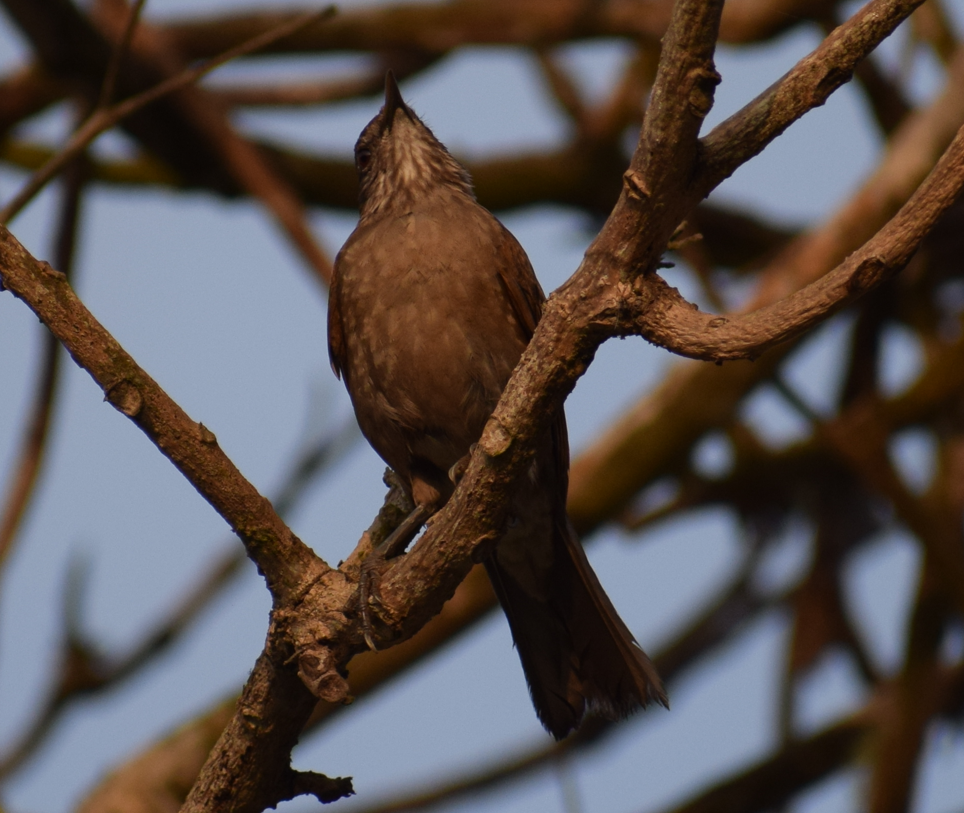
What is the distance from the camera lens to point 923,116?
6926mm

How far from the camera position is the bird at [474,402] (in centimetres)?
452

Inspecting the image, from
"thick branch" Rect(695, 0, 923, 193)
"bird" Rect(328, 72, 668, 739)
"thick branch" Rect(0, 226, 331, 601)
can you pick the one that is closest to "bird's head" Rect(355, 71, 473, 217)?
"bird" Rect(328, 72, 668, 739)

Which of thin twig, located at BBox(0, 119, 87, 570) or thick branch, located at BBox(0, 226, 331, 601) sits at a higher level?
thin twig, located at BBox(0, 119, 87, 570)

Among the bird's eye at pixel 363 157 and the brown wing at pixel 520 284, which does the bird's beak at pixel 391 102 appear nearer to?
the bird's eye at pixel 363 157

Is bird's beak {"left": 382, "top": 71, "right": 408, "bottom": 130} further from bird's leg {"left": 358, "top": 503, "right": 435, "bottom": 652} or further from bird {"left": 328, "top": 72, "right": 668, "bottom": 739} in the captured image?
bird's leg {"left": 358, "top": 503, "right": 435, "bottom": 652}

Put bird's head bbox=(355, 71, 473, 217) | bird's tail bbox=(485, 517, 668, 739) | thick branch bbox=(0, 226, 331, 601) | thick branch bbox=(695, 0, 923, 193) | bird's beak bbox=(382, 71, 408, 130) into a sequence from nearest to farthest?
1. thick branch bbox=(695, 0, 923, 193)
2. thick branch bbox=(0, 226, 331, 601)
3. bird's tail bbox=(485, 517, 668, 739)
4. bird's head bbox=(355, 71, 473, 217)
5. bird's beak bbox=(382, 71, 408, 130)

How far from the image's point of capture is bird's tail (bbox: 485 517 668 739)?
4477 mm

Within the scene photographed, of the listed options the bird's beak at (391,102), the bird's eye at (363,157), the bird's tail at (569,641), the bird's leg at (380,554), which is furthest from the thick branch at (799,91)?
the bird's eye at (363,157)

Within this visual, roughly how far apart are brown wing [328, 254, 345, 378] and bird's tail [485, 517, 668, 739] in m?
0.99

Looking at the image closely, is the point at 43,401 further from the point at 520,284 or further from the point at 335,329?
the point at 520,284

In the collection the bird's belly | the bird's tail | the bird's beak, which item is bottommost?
the bird's tail

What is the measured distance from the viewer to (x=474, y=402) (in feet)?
14.9

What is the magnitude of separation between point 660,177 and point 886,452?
4074mm

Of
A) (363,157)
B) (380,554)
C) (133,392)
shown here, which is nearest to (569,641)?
(380,554)
